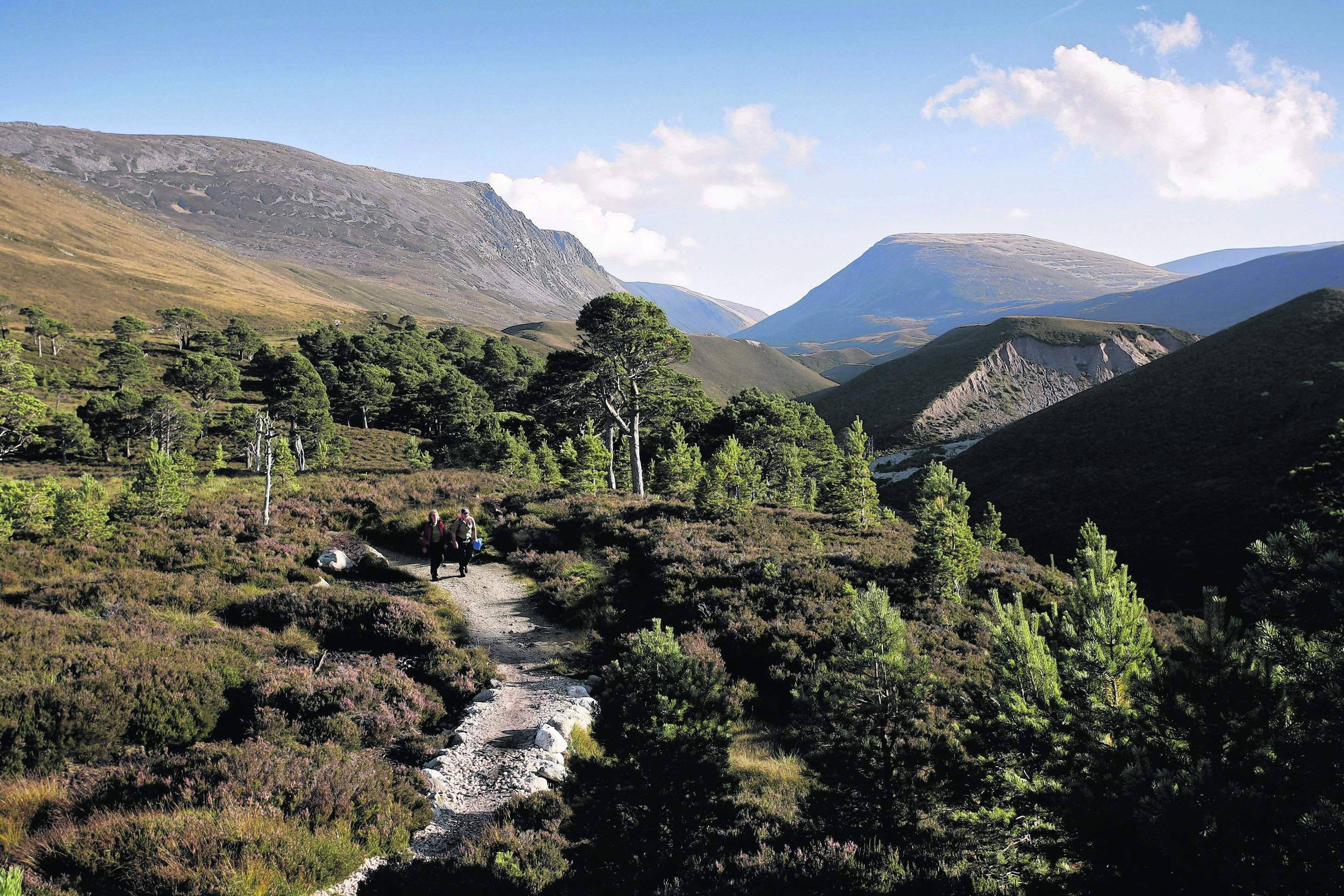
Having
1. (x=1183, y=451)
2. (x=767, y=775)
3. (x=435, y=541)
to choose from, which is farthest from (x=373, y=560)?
(x=1183, y=451)

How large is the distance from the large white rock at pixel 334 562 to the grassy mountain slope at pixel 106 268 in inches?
4372

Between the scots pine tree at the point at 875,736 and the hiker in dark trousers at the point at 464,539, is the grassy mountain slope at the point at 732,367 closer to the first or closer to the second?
the hiker in dark trousers at the point at 464,539

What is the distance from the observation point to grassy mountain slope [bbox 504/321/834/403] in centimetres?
16938

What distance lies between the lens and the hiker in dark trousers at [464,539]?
16969 mm

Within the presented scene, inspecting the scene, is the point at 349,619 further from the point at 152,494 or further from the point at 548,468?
the point at 548,468

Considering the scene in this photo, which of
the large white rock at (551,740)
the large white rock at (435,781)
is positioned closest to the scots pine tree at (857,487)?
the large white rock at (551,740)

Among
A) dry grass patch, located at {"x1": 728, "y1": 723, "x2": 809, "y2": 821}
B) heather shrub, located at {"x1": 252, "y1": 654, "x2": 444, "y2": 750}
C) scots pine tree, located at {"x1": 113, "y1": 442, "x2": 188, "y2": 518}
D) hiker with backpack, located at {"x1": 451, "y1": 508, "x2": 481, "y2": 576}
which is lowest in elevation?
dry grass patch, located at {"x1": 728, "y1": 723, "x2": 809, "y2": 821}

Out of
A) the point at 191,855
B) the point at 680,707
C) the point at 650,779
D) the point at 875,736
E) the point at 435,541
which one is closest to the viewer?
the point at 191,855

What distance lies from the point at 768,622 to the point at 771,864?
7333mm

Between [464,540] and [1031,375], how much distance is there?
132 metres

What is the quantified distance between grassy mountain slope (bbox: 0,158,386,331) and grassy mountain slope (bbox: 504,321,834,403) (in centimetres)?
5227

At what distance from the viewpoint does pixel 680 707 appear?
617 centimetres

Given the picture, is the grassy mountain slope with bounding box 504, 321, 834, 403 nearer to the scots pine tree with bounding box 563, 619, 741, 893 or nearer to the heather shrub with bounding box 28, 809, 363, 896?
the scots pine tree with bounding box 563, 619, 741, 893

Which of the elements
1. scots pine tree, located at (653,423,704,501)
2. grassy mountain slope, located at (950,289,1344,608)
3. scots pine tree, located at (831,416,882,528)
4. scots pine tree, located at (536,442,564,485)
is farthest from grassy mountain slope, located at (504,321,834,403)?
scots pine tree, located at (831,416,882,528)
